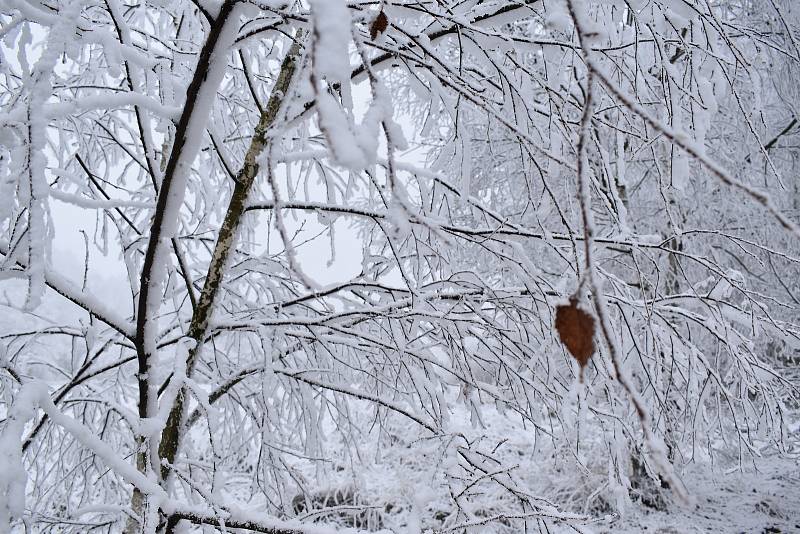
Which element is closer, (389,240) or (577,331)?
(577,331)

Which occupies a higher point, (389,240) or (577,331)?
(389,240)

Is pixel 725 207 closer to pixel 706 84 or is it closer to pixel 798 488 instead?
pixel 798 488

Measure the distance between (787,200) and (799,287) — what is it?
3.40ft

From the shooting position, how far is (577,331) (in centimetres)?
40

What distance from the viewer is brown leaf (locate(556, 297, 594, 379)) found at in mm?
391

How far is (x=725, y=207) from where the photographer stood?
5297 mm

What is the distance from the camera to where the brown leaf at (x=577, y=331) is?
391 millimetres

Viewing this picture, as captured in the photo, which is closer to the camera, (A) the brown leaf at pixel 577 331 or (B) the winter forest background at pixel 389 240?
(A) the brown leaf at pixel 577 331

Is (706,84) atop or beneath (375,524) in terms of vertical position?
atop

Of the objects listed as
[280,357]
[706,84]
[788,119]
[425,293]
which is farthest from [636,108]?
[788,119]

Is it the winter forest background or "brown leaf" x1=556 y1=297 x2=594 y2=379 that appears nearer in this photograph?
"brown leaf" x1=556 y1=297 x2=594 y2=379

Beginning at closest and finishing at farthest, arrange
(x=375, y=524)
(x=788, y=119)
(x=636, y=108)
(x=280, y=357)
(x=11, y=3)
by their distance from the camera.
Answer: (x=636, y=108), (x=11, y=3), (x=280, y=357), (x=788, y=119), (x=375, y=524)

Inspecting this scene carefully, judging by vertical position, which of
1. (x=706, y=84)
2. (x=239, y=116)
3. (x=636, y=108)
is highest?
(x=239, y=116)

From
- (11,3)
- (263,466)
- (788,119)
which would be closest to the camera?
(11,3)
